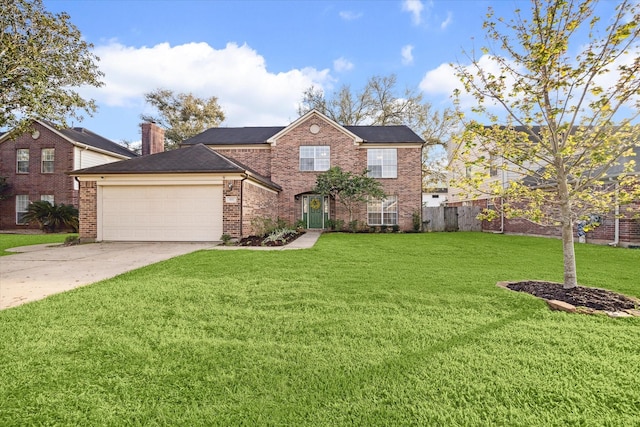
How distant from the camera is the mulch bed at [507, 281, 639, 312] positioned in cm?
404

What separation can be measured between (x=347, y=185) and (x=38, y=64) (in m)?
12.2

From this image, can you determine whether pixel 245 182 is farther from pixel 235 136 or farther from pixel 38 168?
pixel 38 168

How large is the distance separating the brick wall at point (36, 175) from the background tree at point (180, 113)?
1161 cm

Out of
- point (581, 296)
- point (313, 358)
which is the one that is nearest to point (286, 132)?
point (581, 296)

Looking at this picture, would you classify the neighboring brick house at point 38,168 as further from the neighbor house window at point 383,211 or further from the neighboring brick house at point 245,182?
the neighbor house window at point 383,211

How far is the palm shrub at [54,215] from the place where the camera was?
17766 millimetres

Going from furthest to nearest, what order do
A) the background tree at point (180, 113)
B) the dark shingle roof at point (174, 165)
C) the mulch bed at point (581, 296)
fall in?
the background tree at point (180, 113)
the dark shingle roof at point (174, 165)
the mulch bed at point (581, 296)

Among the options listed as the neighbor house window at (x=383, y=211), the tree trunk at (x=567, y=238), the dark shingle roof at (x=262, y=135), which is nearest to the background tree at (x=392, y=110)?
the dark shingle roof at (x=262, y=135)

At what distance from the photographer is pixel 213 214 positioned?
1155 cm

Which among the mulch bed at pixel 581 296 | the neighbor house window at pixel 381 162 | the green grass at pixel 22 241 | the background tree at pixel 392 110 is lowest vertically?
the mulch bed at pixel 581 296

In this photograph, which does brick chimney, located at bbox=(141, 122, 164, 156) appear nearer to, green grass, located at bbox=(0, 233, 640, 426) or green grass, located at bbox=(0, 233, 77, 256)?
green grass, located at bbox=(0, 233, 77, 256)

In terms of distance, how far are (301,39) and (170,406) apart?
15.3 meters

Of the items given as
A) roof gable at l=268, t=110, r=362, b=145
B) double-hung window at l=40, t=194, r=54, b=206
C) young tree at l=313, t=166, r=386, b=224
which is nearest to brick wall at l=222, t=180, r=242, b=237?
young tree at l=313, t=166, r=386, b=224

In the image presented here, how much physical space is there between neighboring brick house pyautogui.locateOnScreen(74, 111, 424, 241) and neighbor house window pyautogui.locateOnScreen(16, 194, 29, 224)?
11.9 m
